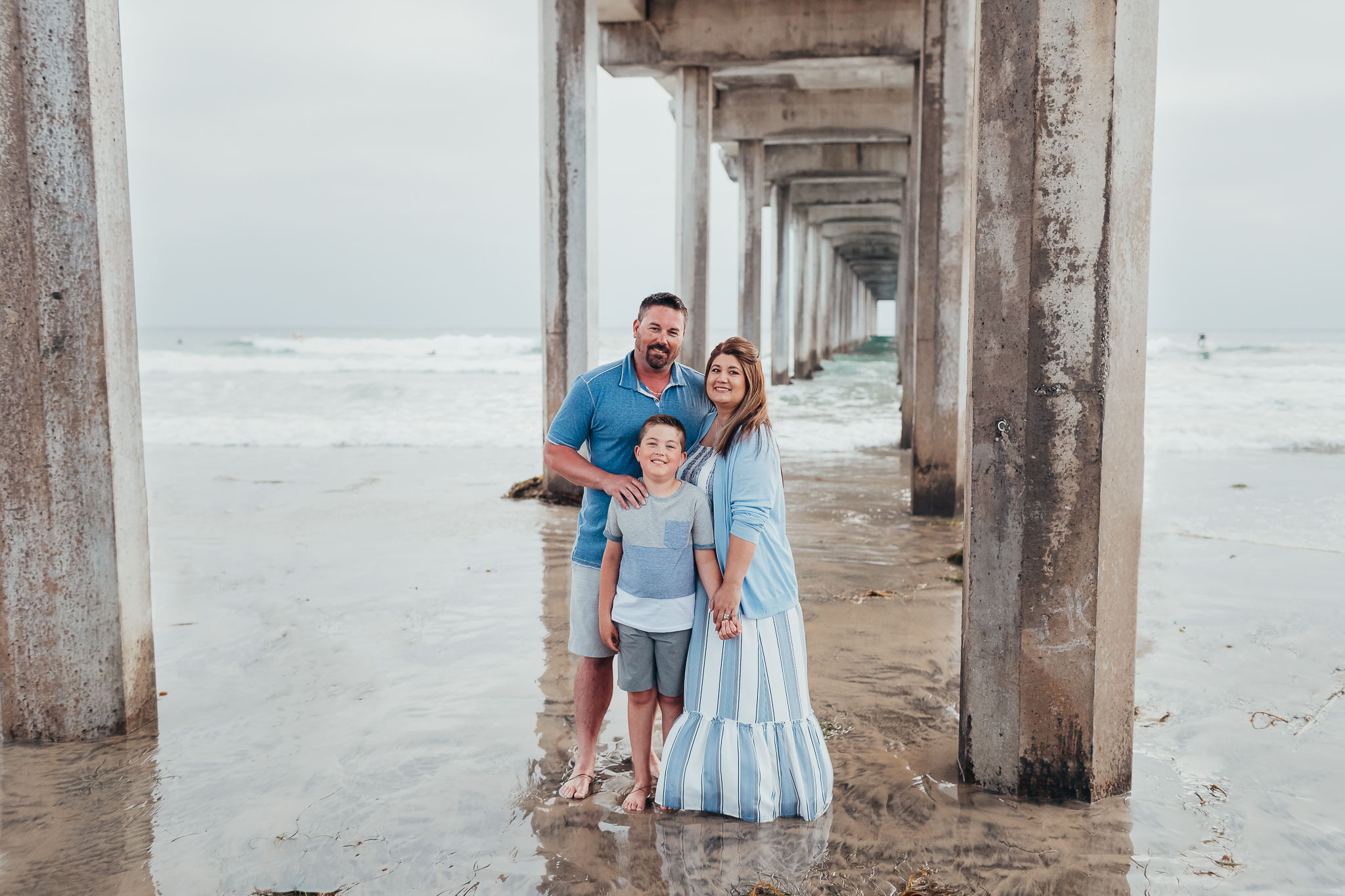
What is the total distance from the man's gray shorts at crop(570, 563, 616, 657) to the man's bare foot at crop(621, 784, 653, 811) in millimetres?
449

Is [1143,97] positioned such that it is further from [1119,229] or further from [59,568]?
[59,568]

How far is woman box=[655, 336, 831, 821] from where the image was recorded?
114 inches

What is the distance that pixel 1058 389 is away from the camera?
117 inches

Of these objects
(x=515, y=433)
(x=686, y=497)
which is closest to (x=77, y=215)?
(x=686, y=497)

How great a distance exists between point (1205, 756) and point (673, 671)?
212 cm

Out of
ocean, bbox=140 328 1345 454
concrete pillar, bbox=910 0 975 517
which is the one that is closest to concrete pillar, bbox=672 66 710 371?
ocean, bbox=140 328 1345 454

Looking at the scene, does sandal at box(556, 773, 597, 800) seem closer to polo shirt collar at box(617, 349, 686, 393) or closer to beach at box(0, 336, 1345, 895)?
beach at box(0, 336, 1345, 895)

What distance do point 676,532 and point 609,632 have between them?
422 mm

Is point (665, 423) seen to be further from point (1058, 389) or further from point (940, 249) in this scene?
point (940, 249)

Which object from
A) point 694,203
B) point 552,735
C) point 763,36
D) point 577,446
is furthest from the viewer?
point 694,203

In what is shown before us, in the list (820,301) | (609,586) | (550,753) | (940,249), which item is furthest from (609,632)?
(820,301)

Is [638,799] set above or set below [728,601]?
below

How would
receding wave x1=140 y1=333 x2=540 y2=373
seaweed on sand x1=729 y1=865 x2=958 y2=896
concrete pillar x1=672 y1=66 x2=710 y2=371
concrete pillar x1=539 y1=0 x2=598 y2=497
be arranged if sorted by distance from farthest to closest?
receding wave x1=140 y1=333 x2=540 y2=373 → concrete pillar x1=672 y1=66 x2=710 y2=371 → concrete pillar x1=539 y1=0 x2=598 y2=497 → seaweed on sand x1=729 y1=865 x2=958 y2=896

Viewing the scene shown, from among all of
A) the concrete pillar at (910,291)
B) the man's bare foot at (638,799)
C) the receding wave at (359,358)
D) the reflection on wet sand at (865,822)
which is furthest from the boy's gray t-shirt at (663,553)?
the receding wave at (359,358)
